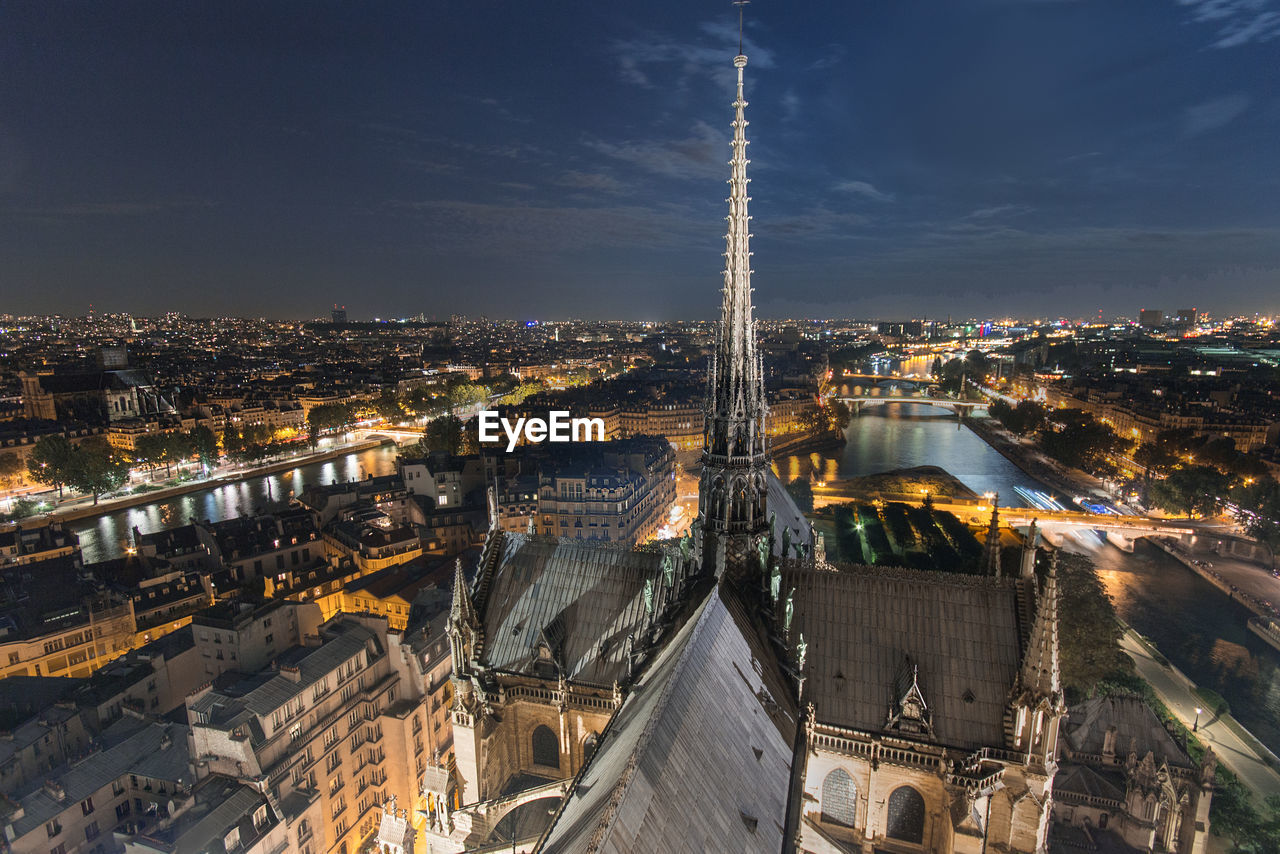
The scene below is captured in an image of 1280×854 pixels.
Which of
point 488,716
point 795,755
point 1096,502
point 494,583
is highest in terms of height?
point 494,583

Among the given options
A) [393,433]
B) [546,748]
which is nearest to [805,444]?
[393,433]

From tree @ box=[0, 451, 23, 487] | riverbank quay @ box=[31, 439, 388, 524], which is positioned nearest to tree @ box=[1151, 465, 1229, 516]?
riverbank quay @ box=[31, 439, 388, 524]

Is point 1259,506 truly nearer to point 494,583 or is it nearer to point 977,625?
point 977,625

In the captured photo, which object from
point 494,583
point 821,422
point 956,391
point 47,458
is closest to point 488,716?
point 494,583

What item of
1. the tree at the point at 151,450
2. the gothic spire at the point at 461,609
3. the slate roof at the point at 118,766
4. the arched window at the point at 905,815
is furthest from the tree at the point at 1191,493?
the tree at the point at 151,450

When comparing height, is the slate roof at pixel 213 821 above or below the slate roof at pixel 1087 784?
above

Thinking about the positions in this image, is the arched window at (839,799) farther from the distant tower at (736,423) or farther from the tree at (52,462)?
the tree at (52,462)
